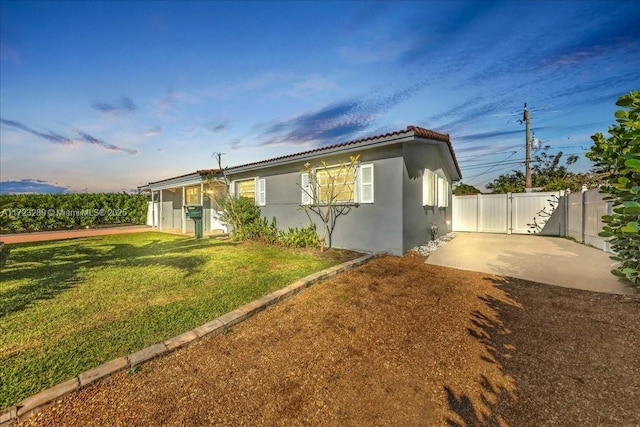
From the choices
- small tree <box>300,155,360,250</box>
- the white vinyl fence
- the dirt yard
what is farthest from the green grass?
the white vinyl fence

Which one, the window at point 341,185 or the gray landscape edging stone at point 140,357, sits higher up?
the window at point 341,185

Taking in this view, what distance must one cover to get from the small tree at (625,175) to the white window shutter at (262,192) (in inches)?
372

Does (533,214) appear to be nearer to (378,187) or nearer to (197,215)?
(378,187)

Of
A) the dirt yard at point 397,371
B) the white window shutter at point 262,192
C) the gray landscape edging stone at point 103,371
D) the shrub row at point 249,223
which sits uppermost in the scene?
the white window shutter at point 262,192

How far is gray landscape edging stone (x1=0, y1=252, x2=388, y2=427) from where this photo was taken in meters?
1.98

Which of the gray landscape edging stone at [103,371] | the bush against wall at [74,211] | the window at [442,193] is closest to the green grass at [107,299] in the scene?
the gray landscape edging stone at [103,371]

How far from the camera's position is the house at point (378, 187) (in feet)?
24.3

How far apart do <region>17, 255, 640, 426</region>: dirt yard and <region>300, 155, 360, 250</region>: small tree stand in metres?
4.69

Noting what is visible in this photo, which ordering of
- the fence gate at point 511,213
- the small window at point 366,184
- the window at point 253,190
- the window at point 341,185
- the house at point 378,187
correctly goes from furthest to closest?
the fence gate at point 511,213, the window at point 253,190, the window at point 341,185, the small window at point 366,184, the house at point 378,187

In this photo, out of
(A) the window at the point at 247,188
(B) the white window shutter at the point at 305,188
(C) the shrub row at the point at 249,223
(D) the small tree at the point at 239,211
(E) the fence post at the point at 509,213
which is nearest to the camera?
(B) the white window shutter at the point at 305,188

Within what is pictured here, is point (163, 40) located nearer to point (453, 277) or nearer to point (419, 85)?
point (419, 85)

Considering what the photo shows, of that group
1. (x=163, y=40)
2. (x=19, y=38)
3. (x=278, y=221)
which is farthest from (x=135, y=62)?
(x=278, y=221)

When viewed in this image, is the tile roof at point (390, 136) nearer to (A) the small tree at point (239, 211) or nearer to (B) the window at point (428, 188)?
(B) the window at point (428, 188)

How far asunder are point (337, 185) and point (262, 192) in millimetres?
3885
